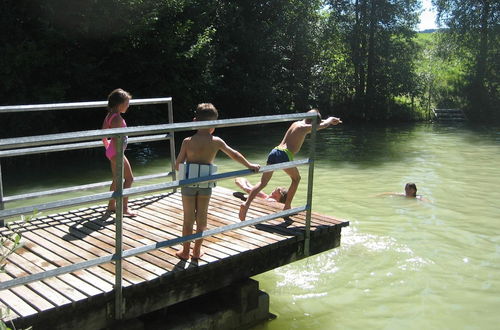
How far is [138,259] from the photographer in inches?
196

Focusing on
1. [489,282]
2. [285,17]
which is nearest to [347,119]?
[285,17]

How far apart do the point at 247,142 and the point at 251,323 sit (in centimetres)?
1503

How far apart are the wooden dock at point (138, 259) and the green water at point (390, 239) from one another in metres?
0.99

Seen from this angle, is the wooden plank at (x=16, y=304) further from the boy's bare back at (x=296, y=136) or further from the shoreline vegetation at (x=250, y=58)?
the shoreline vegetation at (x=250, y=58)

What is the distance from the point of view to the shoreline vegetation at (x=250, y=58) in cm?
1674

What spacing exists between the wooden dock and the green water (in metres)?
0.99

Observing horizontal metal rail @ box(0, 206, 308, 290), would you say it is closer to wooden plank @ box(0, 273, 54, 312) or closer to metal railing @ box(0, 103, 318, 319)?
metal railing @ box(0, 103, 318, 319)

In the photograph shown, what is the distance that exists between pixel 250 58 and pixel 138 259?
21.0m

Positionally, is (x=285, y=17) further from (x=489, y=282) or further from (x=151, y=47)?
(x=489, y=282)

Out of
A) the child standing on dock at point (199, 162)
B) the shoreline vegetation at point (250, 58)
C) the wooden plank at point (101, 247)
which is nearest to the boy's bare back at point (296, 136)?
the child standing on dock at point (199, 162)

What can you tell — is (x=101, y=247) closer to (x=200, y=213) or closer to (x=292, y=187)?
(x=200, y=213)

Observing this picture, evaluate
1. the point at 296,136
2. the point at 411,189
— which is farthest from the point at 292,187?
the point at 411,189

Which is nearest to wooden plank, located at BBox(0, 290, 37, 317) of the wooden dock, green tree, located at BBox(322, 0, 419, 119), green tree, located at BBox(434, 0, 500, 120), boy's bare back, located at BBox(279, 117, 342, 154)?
the wooden dock

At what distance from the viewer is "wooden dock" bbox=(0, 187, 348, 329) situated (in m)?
4.12
